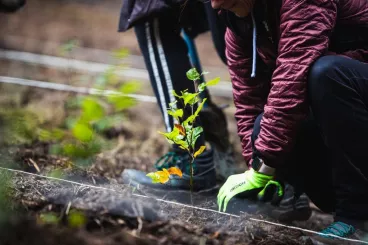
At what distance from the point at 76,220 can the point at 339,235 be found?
2.66 feet

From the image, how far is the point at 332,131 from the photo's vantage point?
1.84 meters

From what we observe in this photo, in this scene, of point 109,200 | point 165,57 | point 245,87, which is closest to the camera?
point 109,200

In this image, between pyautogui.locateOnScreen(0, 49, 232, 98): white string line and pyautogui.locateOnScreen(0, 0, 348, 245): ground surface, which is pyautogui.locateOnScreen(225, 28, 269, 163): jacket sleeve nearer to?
pyautogui.locateOnScreen(0, 0, 348, 245): ground surface

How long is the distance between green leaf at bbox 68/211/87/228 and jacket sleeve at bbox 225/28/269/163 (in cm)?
77

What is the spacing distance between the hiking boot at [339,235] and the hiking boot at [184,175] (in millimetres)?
662

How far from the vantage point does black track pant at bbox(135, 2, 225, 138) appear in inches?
93.9

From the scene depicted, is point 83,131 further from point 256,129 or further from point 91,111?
point 256,129

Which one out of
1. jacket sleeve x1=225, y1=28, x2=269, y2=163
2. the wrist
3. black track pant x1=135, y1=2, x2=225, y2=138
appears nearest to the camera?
the wrist

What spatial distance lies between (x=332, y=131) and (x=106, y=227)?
77 centimetres

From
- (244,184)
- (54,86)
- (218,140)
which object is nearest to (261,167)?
(244,184)

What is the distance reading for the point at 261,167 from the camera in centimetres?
200

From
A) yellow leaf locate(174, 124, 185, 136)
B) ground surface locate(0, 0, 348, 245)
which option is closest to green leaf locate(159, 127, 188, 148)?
yellow leaf locate(174, 124, 185, 136)

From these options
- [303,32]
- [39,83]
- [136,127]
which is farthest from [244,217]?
[39,83]

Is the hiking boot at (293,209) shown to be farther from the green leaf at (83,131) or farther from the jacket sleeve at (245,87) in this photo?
the green leaf at (83,131)
